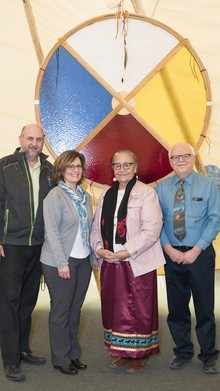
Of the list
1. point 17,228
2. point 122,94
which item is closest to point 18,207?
point 17,228

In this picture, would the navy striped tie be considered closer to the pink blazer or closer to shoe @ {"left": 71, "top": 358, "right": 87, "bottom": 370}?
the pink blazer

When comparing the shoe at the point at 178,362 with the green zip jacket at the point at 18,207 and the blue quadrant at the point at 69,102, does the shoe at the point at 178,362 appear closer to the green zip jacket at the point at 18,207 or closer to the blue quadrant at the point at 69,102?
the green zip jacket at the point at 18,207

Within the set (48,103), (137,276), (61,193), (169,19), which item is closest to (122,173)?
(61,193)

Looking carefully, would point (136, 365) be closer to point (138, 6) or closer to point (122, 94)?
point (122, 94)

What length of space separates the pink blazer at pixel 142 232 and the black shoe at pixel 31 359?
0.63 metres

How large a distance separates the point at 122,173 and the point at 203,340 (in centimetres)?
89

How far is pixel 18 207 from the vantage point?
2.82 m

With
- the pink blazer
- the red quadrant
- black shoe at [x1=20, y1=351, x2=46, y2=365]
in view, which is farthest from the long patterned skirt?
the red quadrant

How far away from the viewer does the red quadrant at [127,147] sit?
351 cm

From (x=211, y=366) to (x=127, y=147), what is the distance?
51.9 inches

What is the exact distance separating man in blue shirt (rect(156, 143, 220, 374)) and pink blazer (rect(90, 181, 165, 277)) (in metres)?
0.08

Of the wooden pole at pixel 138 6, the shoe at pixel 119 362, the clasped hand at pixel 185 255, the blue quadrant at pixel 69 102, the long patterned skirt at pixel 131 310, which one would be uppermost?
the wooden pole at pixel 138 6

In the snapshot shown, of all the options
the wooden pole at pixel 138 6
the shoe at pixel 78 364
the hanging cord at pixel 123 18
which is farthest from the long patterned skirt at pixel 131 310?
the wooden pole at pixel 138 6

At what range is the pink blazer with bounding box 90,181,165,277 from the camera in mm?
2828
